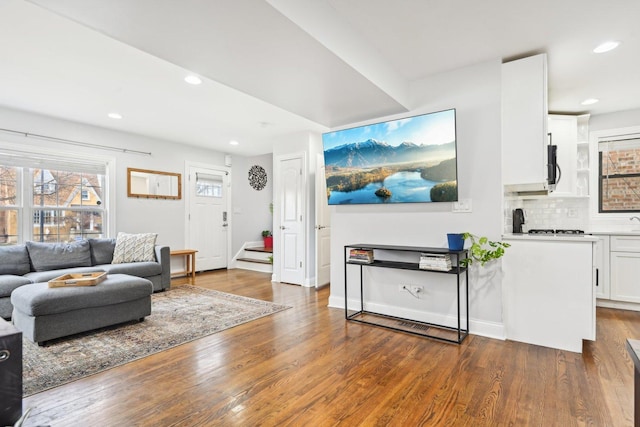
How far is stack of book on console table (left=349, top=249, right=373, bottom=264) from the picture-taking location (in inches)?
125

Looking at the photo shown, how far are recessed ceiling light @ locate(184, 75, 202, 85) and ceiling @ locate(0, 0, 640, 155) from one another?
6 cm

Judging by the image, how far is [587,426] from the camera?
1599 mm

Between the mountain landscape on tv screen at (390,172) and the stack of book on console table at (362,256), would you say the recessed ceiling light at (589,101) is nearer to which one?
the mountain landscape on tv screen at (390,172)

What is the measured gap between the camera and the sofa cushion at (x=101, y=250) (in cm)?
436

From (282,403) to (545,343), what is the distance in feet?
6.94

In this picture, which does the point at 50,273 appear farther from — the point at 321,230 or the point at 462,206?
the point at 462,206

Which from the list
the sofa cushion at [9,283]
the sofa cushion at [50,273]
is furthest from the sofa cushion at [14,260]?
the sofa cushion at [9,283]

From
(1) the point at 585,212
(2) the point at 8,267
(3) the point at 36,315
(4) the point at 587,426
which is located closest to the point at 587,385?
(4) the point at 587,426

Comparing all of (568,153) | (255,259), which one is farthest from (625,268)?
(255,259)

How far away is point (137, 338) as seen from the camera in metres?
2.79

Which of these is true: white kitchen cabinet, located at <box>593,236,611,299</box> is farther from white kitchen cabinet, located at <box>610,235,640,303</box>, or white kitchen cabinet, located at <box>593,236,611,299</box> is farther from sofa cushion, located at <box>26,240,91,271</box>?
sofa cushion, located at <box>26,240,91,271</box>

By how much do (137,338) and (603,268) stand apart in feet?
15.7

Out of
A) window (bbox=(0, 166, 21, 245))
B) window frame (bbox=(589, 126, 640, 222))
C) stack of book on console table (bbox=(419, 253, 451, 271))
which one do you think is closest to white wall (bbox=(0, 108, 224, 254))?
window (bbox=(0, 166, 21, 245))

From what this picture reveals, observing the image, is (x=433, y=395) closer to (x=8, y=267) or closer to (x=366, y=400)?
(x=366, y=400)
